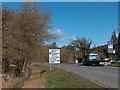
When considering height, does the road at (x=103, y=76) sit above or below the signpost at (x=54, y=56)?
below

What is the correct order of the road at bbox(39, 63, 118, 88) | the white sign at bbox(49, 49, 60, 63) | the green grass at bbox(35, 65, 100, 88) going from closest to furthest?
the green grass at bbox(35, 65, 100, 88), the road at bbox(39, 63, 118, 88), the white sign at bbox(49, 49, 60, 63)

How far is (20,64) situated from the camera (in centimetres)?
3672

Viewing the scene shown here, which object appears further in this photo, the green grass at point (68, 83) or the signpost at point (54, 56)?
the signpost at point (54, 56)

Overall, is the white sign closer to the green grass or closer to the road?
the road

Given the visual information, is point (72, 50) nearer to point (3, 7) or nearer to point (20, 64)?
point (20, 64)

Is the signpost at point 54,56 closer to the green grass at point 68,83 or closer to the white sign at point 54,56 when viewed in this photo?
the white sign at point 54,56

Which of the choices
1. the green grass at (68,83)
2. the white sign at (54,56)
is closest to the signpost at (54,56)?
the white sign at (54,56)

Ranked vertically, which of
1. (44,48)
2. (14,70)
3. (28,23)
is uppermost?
(28,23)

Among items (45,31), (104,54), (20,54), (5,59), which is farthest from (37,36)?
(104,54)

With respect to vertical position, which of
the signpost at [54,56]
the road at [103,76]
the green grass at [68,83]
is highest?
the signpost at [54,56]

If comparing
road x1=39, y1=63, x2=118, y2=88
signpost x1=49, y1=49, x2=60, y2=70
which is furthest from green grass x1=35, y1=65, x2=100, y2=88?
signpost x1=49, y1=49, x2=60, y2=70

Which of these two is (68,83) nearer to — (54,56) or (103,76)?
(103,76)

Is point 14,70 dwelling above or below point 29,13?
below

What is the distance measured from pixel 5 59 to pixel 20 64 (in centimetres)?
939
